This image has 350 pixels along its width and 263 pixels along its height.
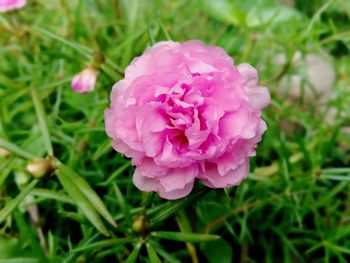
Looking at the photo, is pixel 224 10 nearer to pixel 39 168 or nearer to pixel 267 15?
pixel 267 15

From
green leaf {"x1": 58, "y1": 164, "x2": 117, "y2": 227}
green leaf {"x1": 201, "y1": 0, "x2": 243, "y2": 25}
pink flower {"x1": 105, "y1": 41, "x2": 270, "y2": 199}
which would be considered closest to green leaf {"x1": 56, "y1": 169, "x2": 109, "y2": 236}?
green leaf {"x1": 58, "y1": 164, "x2": 117, "y2": 227}

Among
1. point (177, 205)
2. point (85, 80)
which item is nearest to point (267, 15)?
point (85, 80)

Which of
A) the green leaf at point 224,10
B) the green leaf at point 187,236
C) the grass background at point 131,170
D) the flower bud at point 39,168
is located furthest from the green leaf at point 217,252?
the green leaf at point 224,10

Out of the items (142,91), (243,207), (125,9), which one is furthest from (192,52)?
(125,9)

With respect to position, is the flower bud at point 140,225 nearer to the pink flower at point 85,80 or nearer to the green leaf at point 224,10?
the pink flower at point 85,80

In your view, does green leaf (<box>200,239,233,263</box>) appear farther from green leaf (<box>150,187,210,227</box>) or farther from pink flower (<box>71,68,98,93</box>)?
pink flower (<box>71,68,98,93</box>)

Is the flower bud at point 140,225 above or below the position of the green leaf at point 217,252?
above
